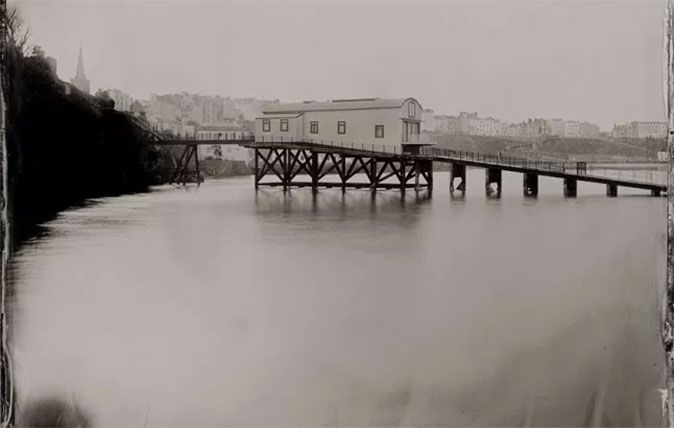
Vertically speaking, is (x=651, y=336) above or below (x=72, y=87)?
below

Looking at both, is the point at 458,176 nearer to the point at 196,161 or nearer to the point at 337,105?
the point at 337,105

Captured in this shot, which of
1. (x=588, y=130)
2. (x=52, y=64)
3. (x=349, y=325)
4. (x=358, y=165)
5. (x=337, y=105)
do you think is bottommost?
(x=349, y=325)

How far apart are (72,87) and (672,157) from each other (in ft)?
5.86

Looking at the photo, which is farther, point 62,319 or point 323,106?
point 323,106

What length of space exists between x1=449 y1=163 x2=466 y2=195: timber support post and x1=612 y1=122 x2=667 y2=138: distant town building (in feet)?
2.84

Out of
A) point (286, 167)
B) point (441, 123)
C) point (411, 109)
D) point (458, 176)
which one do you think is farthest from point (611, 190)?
point (286, 167)

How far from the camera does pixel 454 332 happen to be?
1847 millimetres

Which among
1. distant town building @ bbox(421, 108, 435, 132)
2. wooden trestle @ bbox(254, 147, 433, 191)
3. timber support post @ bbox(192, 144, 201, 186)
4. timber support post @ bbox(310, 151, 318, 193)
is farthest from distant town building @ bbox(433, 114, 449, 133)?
timber support post @ bbox(192, 144, 201, 186)

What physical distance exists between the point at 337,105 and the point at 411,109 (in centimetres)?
28

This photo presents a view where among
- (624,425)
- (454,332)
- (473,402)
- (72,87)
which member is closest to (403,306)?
(454,332)

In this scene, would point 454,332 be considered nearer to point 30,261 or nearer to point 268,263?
point 268,263

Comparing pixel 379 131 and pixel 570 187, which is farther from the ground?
pixel 379 131

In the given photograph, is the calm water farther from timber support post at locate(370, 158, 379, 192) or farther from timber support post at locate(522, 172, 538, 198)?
timber support post at locate(370, 158, 379, 192)

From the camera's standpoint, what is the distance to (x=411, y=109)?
7.45ft
